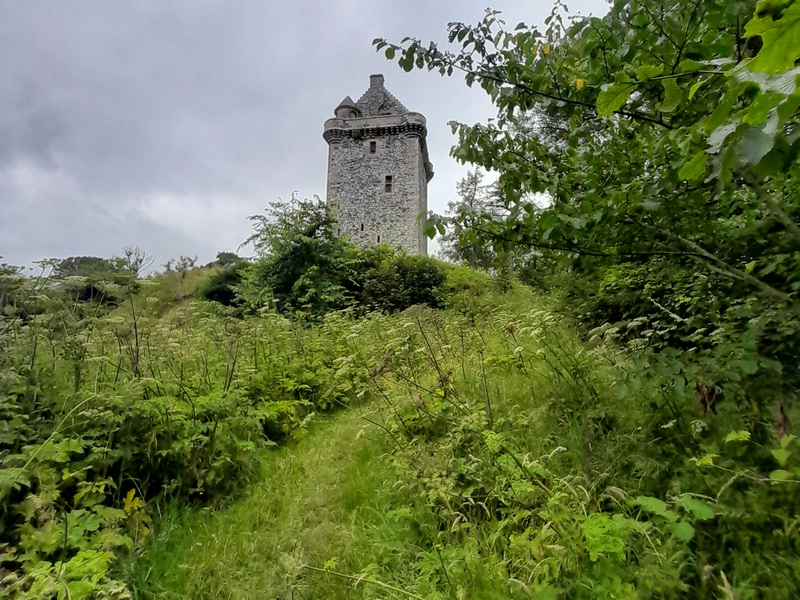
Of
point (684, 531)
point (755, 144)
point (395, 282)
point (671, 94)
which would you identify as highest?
point (395, 282)

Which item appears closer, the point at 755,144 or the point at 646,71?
the point at 755,144

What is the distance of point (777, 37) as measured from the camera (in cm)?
62

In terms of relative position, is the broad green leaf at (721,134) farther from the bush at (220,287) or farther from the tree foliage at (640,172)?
the bush at (220,287)

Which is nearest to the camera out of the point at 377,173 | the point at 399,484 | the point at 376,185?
the point at 399,484

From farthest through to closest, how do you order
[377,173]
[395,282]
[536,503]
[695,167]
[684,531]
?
[377,173] < [395,282] < [536,503] < [684,531] < [695,167]

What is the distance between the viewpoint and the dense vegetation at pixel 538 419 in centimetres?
147

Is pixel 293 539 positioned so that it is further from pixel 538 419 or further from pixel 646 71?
pixel 646 71

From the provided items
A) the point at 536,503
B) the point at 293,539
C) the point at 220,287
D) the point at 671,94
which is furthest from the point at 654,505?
the point at 220,287

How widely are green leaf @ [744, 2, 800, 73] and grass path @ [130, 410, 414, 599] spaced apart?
6.80ft

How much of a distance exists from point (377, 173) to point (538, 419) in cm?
2365

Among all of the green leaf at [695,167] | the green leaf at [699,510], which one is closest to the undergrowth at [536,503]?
the green leaf at [699,510]

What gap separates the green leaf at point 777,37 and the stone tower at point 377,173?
23070 millimetres

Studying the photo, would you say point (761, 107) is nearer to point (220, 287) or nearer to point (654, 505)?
point (654, 505)

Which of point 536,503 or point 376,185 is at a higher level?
point 376,185
